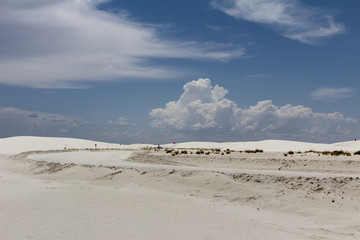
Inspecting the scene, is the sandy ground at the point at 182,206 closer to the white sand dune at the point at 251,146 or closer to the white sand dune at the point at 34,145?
the white sand dune at the point at 251,146

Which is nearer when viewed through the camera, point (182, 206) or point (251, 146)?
point (182, 206)

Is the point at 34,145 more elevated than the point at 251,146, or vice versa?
the point at 34,145

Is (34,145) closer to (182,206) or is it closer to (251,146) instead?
(251,146)

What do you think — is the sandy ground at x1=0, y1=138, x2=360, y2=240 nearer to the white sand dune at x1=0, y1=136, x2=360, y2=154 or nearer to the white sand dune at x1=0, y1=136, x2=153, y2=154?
the white sand dune at x1=0, y1=136, x2=360, y2=154

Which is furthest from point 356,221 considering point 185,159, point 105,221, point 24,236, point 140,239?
point 185,159

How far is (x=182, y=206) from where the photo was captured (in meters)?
17.9

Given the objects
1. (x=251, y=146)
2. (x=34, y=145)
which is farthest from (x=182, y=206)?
(x=34, y=145)

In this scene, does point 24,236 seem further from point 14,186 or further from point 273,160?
point 273,160

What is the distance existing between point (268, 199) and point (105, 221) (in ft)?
29.8

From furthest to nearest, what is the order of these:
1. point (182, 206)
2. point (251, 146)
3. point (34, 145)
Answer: point (34, 145)
point (251, 146)
point (182, 206)

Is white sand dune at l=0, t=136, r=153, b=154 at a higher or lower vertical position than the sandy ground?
higher

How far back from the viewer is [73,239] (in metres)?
11.6

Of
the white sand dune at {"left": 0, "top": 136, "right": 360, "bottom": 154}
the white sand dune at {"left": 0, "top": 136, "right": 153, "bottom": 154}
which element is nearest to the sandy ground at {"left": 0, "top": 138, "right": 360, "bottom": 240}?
the white sand dune at {"left": 0, "top": 136, "right": 360, "bottom": 154}

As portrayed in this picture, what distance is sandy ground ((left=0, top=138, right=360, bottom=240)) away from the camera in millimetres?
13102
